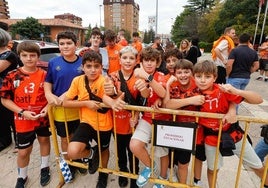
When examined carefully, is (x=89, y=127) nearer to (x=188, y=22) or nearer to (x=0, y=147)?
(x=0, y=147)

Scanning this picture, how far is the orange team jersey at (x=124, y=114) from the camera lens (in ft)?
8.19

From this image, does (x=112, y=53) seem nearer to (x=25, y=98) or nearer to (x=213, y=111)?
(x=25, y=98)

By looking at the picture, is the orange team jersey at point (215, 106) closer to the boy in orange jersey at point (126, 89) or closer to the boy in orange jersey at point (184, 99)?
the boy in orange jersey at point (184, 99)

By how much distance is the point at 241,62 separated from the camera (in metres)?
5.03

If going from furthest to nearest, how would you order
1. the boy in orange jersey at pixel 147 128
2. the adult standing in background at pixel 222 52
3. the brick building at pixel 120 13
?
1. the brick building at pixel 120 13
2. the adult standing in background at pixel 222 52
3. the boy in orange jersey at pixel 147 128

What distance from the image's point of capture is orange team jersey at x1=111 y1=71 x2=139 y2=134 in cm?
250

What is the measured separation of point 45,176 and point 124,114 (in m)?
1.46

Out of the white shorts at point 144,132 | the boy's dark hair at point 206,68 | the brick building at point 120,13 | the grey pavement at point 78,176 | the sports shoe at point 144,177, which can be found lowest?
the grey pavement at point 78,176

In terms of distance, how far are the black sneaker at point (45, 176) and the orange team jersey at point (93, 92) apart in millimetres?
1066

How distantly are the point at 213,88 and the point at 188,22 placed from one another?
181ft

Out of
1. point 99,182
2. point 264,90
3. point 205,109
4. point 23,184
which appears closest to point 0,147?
point 23,184

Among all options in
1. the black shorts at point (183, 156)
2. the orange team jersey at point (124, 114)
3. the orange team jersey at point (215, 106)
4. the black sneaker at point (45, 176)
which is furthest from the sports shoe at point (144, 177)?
the black sneaker at point (45, 176)

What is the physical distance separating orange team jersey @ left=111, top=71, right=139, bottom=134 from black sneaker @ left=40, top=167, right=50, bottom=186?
48.8 inches

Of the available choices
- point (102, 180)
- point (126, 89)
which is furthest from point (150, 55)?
point (102, 180)
